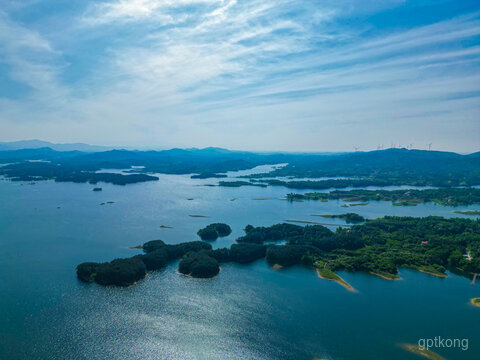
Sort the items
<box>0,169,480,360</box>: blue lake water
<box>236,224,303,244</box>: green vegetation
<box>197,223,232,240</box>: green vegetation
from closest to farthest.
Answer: <box>0,169,480,360</box>: blue lake water, <box>236,224,303,244</box>: green vegetation, <box>197,223,232,240</box>: green vegetation

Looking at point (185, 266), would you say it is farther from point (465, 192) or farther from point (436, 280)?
point (465, 192)

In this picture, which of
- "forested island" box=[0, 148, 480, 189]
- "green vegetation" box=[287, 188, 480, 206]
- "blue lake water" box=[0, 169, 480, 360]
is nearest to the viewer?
"blue lake water" box=[0, 169, 480, 360]

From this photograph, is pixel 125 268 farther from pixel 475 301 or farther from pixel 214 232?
pixel 475 301

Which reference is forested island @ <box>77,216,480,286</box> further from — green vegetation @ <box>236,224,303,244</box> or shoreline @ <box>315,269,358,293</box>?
shoreline @ <box>315,269,358,293</box>

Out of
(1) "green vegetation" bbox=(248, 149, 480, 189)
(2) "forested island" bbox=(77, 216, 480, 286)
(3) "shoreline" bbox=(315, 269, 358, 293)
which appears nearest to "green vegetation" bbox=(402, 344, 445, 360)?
(3) "shoreline" bbox=(315, 269, 358, 293)

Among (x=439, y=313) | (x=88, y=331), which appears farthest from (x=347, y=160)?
(x=88, y=331)

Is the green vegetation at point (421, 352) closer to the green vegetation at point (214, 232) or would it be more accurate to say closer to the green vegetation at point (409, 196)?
the green vegetation at point (214, 232)

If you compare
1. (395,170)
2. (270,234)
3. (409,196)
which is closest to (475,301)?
(270,234)
